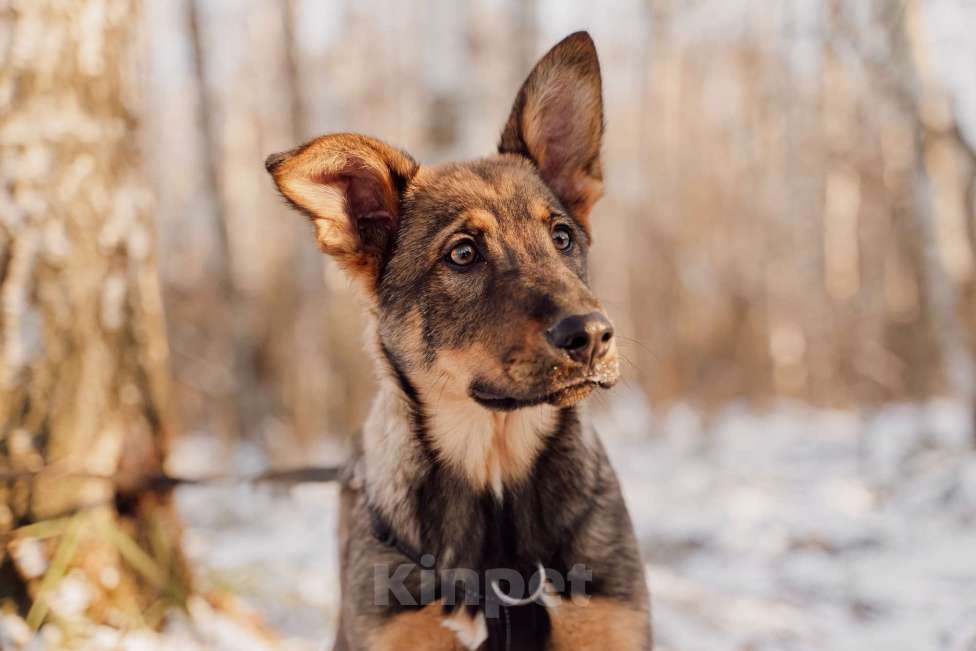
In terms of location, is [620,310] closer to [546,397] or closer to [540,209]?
[540,209]

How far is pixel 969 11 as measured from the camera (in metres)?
9.38

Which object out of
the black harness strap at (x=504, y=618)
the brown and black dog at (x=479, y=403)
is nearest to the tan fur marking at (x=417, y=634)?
the brown and black dog at (x=479, y=403)

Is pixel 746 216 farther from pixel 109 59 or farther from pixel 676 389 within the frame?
pixel 109 59

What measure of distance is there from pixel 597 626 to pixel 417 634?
65 cm

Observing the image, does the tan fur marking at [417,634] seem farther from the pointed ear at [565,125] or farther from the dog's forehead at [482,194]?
the pointed ear at [565,125]

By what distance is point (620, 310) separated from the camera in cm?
2584

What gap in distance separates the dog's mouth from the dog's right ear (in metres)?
0.84

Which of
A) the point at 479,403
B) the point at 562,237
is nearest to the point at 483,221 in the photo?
the point at 562,237

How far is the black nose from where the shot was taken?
8.55 feet

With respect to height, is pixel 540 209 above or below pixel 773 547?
above

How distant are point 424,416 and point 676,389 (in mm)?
17965

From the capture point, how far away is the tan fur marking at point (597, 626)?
2.96 m

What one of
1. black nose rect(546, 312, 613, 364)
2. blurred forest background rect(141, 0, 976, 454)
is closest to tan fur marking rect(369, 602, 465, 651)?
black nose rect(546, 312, 613, 364)

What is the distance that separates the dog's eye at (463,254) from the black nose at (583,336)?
70 cm
